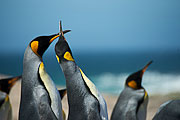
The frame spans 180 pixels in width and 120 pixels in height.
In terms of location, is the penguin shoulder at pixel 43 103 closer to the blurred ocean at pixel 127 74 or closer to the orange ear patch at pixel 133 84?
the orange ear patch at pixel 133 84

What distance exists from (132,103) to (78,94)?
873 millimetres

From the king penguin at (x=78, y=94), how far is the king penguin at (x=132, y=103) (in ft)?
2.02

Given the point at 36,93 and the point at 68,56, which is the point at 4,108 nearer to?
the point at 36,93

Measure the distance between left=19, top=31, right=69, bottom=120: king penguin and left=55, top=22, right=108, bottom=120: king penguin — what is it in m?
0.13

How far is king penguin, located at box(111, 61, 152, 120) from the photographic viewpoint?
2.10m

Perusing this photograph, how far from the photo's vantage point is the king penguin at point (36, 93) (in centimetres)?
150

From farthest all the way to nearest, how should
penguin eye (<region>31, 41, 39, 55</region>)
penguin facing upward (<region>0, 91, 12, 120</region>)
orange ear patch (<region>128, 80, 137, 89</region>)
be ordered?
1. orange ear patch (<region>128, 80, 137, 89</region>)
2. penguin facing upward (<region>0, 91, 12, 120</region>)
3. penguin eye (<region>31, 41, 39, 55</region>)

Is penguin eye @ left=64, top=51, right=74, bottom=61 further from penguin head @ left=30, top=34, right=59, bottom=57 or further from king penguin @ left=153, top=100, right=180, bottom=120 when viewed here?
king penguin @ left=153, top=100, right=180, bottom=120

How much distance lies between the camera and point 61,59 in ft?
5.05

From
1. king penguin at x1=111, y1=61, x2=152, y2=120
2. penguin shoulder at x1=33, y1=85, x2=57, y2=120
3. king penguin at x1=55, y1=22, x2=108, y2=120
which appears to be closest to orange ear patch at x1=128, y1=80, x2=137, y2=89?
king penguin at x1=111, y1=61, x2=152, y2=120

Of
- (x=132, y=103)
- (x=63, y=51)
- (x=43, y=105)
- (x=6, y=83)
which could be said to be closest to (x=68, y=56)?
(x=63, y=51)

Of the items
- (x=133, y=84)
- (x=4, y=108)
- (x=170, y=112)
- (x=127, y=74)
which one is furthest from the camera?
(x=127, y=74)

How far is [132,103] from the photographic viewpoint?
2.16 metres

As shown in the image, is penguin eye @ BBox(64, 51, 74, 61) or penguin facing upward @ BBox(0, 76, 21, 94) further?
penguin facing upward @ BBox(0, 76, 21, 94)
